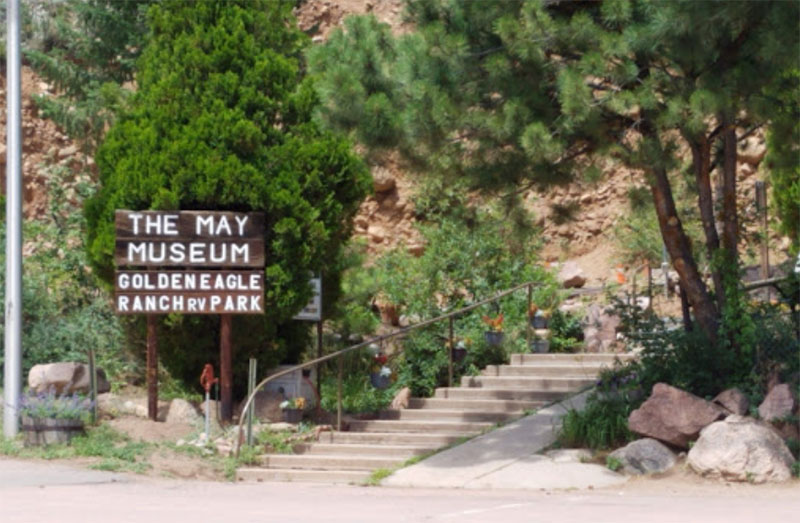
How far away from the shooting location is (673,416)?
13375 mm

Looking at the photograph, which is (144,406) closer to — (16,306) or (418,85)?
(16,306)

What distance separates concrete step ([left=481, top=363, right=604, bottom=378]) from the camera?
1706cm

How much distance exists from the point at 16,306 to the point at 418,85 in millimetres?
5355

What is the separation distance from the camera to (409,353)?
59.2 feet

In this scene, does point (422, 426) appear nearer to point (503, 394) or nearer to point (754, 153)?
point (503, 394)

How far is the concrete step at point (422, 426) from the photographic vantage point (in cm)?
1542

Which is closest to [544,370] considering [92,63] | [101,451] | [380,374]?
[380,374]

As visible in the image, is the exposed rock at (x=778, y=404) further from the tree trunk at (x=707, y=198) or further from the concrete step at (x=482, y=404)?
the concrete step at (x=482, y=404)

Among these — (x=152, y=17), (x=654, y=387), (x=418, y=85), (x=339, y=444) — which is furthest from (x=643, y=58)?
(x=152, y=17)

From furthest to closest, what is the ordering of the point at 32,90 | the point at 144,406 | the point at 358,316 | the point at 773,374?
the point at 32,90 < the point at 358,316 < the point at 144,406 < the point at 773,374

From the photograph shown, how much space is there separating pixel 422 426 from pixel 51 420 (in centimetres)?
424

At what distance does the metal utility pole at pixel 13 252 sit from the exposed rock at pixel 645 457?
6.76m

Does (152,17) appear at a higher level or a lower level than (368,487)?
higher

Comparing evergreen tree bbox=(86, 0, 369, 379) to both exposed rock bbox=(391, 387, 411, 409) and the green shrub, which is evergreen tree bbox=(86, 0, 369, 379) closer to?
exposed rock bbox=(391, 387, 411, 409)
